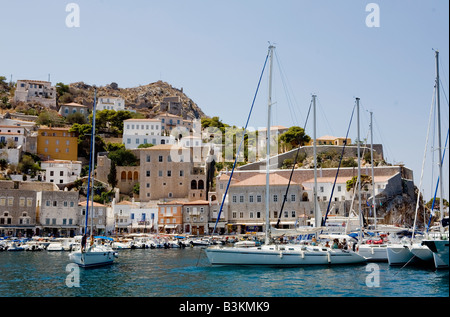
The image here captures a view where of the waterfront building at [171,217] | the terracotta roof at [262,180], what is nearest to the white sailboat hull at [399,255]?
the terracotta roof at [262,180]

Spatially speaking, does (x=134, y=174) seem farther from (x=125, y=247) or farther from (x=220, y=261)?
(x=220, y=261)

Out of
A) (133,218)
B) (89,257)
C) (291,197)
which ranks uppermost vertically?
(291,197)

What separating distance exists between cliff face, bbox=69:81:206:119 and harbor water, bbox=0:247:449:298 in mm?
87444

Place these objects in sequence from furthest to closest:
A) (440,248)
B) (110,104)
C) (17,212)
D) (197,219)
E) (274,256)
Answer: (110,104) → (197,219) → (17,212) → (274,256) → (440,248)

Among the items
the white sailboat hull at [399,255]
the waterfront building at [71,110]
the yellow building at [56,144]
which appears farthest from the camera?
the waterfront building at [71,110]

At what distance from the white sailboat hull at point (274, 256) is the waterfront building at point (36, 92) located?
9148 centimetres

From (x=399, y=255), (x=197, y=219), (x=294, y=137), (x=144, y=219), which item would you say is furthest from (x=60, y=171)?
(x=399, y=255)

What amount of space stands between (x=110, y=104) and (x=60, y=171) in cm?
4276

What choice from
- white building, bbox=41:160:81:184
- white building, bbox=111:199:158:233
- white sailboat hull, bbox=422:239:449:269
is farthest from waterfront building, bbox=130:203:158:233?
white sailboat hull, bbox=422:239:449:269

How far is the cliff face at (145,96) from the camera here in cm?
12369

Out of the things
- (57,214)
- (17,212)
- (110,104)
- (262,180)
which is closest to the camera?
(17,212)

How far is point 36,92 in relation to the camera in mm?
109625

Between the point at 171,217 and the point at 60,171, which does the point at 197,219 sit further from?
the point at 60,171

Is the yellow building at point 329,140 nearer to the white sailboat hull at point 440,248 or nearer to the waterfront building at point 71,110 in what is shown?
the waterfront building at point 71,110
